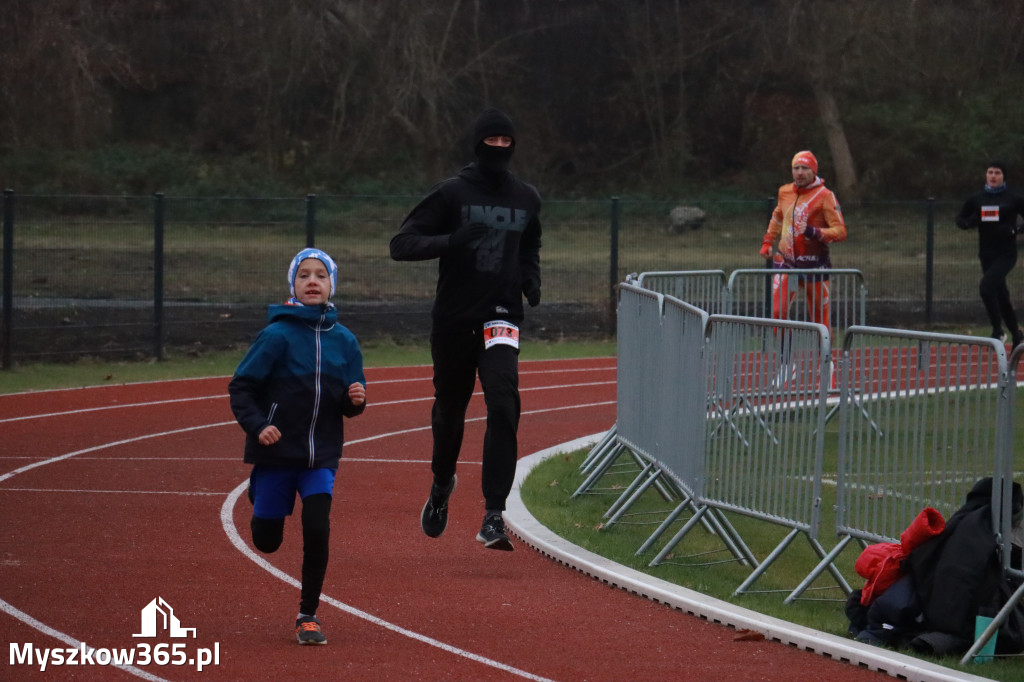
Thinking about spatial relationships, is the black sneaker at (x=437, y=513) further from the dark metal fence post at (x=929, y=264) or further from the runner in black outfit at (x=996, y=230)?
the dark metal fence post at (x=929, y=264)

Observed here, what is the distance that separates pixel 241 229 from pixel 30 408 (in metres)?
7.35

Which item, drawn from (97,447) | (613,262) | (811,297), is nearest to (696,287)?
(811,297)

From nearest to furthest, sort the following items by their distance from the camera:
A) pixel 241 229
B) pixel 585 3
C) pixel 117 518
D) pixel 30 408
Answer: pixel 117 518 → pixel 30 408 → pixel 241 229 → pixel 585 3

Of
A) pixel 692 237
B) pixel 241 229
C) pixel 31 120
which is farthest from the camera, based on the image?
pixel 31 120

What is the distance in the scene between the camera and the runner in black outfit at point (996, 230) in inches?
699

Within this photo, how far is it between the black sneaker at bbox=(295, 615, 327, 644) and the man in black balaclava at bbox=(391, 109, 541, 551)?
57.9 inches

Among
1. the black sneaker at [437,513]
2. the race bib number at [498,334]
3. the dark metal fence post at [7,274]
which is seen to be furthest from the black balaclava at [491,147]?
the dark metal fence post at [7,274]

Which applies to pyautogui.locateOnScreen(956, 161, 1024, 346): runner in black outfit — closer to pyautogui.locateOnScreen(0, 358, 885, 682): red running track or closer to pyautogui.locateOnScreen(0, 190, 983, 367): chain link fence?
pyautogui.locateOnScreen(0, 190, 983, 367): chain link fence

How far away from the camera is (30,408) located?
15.2 metres

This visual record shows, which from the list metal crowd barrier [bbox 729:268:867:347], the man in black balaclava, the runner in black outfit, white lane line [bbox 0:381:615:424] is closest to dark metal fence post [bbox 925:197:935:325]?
the runner in black outfit

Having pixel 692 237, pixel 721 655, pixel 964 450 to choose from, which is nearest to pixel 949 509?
pixel 964 450

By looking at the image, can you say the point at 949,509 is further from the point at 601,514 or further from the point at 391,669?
the point at 601,514

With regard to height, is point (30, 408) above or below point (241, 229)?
below

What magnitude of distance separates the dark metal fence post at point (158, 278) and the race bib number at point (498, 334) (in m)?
13.0
